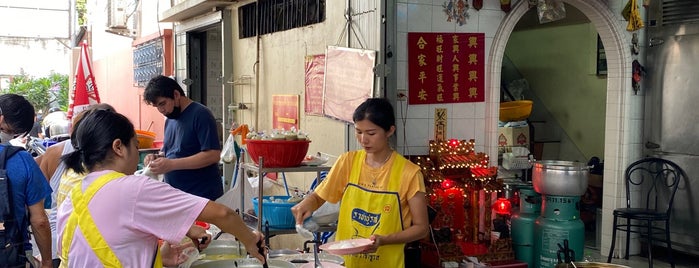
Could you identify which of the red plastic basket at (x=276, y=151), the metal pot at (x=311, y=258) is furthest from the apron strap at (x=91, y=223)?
the red plastic basket at (x=276, y=151)

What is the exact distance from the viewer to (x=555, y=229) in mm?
5320

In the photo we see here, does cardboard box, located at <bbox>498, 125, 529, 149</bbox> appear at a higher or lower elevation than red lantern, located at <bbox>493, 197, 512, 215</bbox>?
higher

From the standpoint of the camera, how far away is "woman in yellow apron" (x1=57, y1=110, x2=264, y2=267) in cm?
209

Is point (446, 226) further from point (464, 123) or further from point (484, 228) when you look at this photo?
point (464, 123)

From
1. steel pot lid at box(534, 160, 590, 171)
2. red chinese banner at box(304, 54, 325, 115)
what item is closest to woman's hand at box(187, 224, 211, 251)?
red chinese banner at box(304, 54, 325, 115)

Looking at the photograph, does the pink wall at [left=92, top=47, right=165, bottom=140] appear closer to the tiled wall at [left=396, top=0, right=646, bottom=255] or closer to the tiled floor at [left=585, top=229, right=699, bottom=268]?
the tiled wall at [left=396, top=0, right=646, bottom=255]

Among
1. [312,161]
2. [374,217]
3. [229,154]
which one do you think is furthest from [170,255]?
[229,154]

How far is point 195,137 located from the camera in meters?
4.66

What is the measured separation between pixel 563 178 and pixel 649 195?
4.92 ft

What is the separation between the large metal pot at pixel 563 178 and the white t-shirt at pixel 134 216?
3.93 meters

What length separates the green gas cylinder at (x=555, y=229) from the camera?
5.30m

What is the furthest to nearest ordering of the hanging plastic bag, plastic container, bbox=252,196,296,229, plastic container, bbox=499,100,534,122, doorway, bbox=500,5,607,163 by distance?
doorway, bbox=500,5,607,163 → plastic container, bbox=499,100,534,122 → the hanging plastic bag → plastic container, bbox=252,196,296,229

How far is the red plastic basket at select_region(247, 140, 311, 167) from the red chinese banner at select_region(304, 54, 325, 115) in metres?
1.66

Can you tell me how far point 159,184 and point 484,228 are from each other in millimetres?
3526
